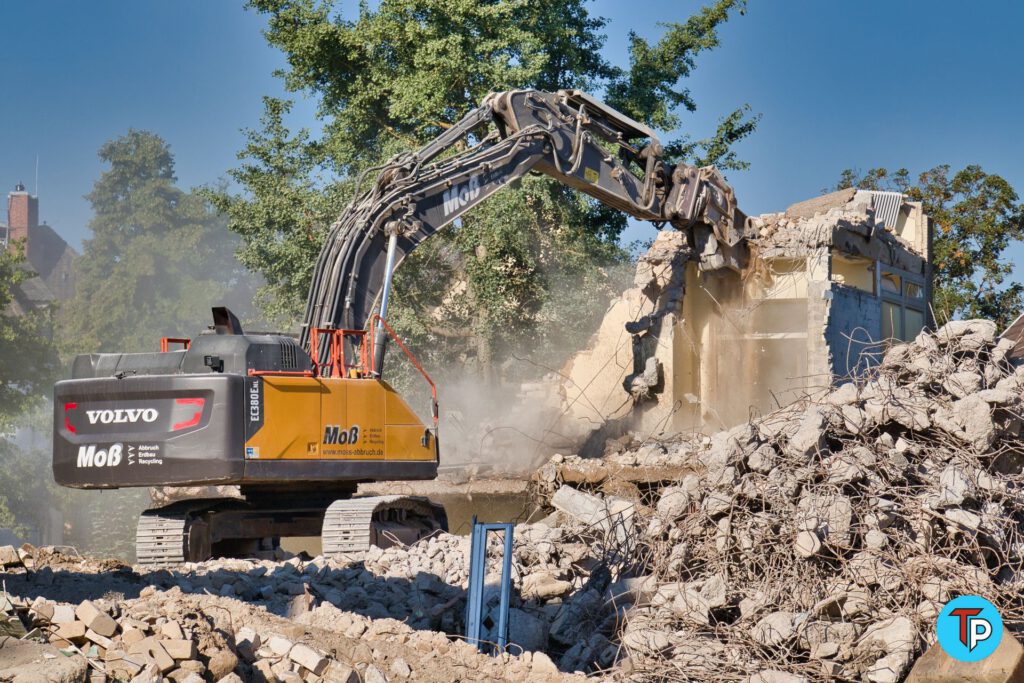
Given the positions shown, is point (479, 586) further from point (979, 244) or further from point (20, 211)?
point (20, 211)

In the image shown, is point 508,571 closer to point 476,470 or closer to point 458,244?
point 476,470

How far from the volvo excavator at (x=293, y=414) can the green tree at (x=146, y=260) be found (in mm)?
31107

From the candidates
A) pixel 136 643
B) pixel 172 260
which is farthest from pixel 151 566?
pixel 172 260

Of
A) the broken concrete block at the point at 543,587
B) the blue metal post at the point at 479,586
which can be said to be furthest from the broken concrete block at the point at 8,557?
the broken concrete block at the point at 543,587

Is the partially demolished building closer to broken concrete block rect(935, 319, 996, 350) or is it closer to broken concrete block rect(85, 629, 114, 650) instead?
broken concrete block rect(935, 319, 996, 350)

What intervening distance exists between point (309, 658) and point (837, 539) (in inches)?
146

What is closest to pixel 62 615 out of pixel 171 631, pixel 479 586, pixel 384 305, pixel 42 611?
pixel 42 611

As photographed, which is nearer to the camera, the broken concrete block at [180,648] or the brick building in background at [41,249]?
the broken concrete block at [180,648]

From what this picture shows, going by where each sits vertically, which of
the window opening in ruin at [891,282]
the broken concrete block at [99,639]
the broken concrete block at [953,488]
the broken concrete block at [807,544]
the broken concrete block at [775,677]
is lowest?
the broken concrete block at [775,677]

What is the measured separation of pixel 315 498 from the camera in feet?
37.3

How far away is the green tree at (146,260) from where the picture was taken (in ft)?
143

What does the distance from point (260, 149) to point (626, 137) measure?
10809mm

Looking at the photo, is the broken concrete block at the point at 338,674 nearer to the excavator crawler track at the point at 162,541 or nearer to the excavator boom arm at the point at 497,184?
the excavator crawler track at the point at 162,541

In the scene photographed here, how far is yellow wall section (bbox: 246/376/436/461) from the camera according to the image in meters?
9.90
